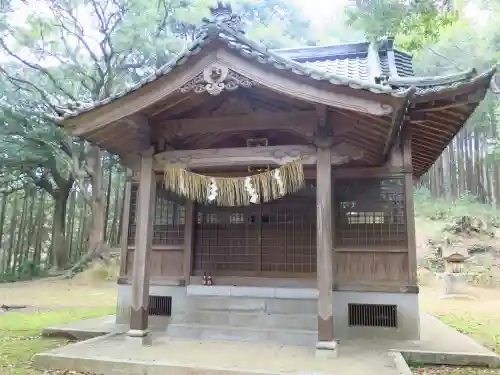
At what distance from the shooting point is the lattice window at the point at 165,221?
26.7 feet

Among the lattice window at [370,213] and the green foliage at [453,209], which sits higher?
the green foliage at [453,209]

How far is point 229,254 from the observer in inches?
318

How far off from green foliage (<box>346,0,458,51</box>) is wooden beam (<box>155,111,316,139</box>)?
1428 mm

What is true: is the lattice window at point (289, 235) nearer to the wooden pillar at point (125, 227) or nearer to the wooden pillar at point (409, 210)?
the wooden pillar at point (409, 210)

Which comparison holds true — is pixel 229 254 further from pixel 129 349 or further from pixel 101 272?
pixel 101 272

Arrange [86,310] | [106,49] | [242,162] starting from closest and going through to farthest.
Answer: [242,162], [86,310], [106,49]

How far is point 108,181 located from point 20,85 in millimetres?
9106

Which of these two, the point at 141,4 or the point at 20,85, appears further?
the point at 20,85

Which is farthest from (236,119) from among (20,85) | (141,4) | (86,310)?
(20,85)

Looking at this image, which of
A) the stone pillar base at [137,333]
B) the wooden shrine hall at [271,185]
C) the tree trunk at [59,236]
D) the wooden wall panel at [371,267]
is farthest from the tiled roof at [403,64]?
the tree trunk at [59,236]

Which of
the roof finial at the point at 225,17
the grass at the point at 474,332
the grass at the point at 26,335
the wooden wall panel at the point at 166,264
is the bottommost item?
the grass at the point at 26,335

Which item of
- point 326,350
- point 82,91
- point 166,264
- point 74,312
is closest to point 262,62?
point 326,350

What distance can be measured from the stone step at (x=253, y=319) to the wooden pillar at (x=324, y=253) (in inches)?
49.3

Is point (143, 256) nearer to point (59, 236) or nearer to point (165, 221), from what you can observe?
point (165, 221)
